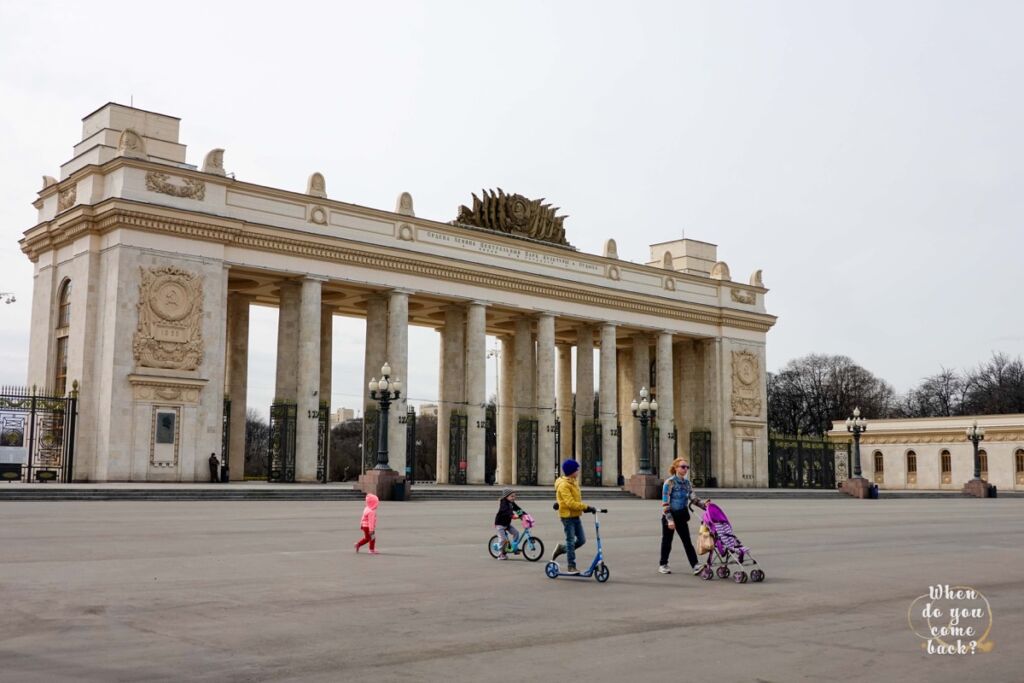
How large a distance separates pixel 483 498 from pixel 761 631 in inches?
1109

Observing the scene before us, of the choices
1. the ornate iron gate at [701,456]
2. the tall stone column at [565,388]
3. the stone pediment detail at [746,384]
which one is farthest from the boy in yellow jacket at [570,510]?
the stone pediment detail at [746,384]

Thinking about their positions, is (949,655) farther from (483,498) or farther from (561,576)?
(483,498)

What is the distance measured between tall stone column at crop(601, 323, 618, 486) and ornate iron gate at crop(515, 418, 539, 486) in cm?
376

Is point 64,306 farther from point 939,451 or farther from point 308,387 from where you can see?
point 939,451

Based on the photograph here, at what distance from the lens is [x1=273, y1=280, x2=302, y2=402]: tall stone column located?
4134cm

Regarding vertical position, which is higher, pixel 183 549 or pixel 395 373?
pixel 395 373

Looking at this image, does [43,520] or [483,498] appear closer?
[43,520]

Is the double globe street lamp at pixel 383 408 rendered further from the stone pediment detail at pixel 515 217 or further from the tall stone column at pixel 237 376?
the stone pediment detail at pixel 515 217

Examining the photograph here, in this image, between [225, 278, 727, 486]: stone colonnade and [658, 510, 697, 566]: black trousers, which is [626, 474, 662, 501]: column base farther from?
[658, 510, 697, 566]: black trousers

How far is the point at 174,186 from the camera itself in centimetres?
3662

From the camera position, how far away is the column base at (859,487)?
4684 cm

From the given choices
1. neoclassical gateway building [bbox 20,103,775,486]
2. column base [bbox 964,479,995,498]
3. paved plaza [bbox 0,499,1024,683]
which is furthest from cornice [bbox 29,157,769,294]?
paved plaza [bbox 0,499,1024,683]

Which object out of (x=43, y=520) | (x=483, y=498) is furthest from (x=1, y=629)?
(x=483, y=498)

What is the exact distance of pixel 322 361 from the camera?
45125mm
